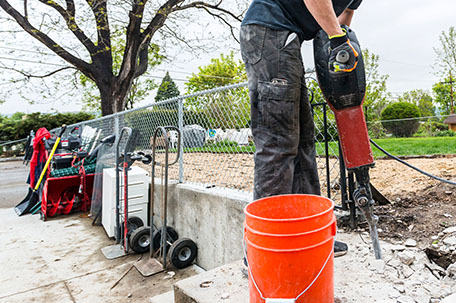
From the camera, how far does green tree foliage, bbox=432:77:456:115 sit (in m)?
17.8

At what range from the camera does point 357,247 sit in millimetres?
1748

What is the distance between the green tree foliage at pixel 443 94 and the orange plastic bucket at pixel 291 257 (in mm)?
21098

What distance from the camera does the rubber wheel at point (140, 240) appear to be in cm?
343

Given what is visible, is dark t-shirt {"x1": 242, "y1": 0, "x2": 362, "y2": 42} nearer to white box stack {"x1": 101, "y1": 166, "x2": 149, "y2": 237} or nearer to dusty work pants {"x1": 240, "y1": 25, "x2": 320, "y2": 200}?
dusty work pants {"x1": 240, "y1": 25, "x2": 320, "y2": 200}

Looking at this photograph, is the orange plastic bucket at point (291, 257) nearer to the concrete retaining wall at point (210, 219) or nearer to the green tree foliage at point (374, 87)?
the concrete retaining wall at point (210, 219)

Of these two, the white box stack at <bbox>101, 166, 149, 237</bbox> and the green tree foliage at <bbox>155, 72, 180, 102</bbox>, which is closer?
the white box stack at <bbox>101, 166, 149, 237</bbox>

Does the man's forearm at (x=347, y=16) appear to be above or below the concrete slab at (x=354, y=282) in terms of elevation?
above

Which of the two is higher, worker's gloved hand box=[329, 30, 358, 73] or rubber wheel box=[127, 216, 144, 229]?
worker's gloved hand box=[329, 30, 358, 73]

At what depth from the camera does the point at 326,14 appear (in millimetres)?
1306

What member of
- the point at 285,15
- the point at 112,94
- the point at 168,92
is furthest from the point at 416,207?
the point at 168,92

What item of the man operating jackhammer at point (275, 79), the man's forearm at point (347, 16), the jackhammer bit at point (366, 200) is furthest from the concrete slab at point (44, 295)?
the man's forearm at point (347, 16)

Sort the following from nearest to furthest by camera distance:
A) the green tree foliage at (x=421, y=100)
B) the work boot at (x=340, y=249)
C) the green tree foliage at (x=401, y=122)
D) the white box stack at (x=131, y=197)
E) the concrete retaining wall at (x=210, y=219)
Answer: the work boot at (x=340, y=249) → the concrete retaining wall at (x=210, y=219) → the white box stack at (x=131, y=197) → the green tree foliage at (x=401, y=122) → the green tree foliage at (x=421, y=100)

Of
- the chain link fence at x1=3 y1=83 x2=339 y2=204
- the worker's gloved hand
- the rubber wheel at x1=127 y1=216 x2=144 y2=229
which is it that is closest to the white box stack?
the rubber wheel at x1=127 y1=216 x2=144 y2=229

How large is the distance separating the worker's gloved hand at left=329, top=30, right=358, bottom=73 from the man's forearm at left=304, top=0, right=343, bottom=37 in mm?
35
